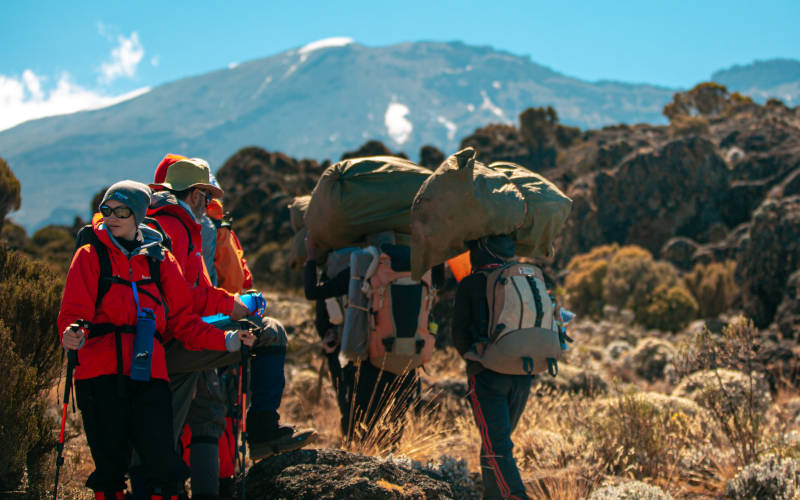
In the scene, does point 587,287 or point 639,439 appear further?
point 587,287

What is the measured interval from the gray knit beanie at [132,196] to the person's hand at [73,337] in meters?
0.56

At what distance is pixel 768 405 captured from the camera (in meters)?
6.40

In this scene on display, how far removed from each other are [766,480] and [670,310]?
1179cm

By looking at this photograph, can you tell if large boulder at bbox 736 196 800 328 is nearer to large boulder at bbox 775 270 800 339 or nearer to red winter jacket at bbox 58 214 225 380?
large boulder at bbox 775 270 800 339

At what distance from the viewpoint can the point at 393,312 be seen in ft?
14.4

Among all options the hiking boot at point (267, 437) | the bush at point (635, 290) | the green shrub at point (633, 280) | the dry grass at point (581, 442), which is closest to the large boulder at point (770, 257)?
the bush at point (635, 290)

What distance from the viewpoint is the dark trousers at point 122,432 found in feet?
9.79

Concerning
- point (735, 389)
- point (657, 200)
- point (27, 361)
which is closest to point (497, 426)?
point (27, 361)

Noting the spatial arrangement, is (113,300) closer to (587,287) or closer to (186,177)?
(186,177)

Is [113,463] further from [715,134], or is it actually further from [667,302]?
[715,134]

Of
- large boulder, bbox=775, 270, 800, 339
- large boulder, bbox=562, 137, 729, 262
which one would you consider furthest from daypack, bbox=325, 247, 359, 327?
large boulder, bbox=562, 137, 729, 262

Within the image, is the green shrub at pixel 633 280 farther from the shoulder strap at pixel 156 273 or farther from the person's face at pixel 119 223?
the person's face at pixel 119 223

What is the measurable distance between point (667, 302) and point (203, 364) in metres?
14.1

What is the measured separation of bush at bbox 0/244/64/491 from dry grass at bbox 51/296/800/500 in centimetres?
25
